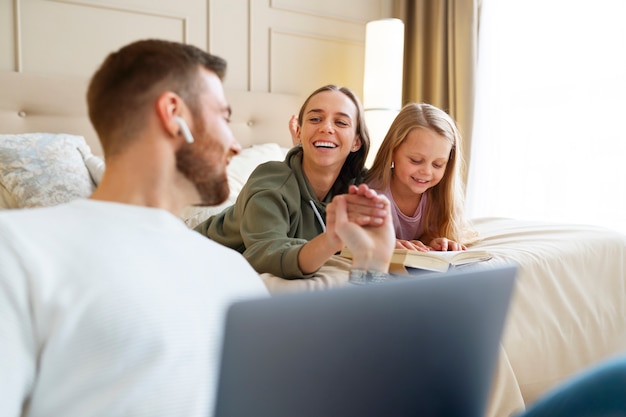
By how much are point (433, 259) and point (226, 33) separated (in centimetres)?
224

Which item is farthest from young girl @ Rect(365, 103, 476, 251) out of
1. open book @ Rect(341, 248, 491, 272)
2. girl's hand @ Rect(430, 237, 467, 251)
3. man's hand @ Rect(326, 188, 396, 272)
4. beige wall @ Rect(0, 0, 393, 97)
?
beige wall @ Rect(0, 0, 393, 97)

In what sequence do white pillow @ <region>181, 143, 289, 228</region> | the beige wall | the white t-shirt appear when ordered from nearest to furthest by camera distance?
the white t-shirt → white pillow @ <region>181, 143, 289, 228</region> → the beige wall

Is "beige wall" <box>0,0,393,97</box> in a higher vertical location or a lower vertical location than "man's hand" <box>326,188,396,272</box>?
higher

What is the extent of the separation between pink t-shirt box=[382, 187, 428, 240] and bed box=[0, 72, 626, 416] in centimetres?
22

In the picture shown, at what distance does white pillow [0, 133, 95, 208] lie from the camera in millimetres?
1906

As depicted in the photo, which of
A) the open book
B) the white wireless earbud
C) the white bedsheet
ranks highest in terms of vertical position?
the white wireless earbud

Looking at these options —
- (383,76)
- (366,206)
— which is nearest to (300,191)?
(366,206)

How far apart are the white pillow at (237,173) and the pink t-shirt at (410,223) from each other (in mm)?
585

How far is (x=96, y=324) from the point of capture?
0.61m

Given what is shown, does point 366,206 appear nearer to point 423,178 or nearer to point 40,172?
point 423,178

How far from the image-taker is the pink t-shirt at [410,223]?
1.91 m

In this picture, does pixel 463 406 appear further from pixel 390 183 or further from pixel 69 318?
pixel 390 183

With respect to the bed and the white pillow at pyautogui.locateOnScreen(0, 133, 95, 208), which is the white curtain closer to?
the bed

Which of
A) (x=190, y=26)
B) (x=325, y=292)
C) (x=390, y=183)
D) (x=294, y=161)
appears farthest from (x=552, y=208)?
(x=325, y=292)
